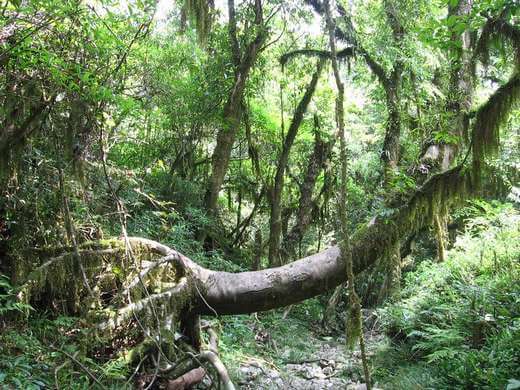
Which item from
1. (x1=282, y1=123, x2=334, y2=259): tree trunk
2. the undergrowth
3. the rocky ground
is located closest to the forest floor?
the rocky ground

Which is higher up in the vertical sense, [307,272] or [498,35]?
[498,35]

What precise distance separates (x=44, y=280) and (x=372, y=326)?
6.94 m

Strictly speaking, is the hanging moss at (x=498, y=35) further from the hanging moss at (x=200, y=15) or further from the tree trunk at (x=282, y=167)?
the tree trunk at (x=282, y=167)

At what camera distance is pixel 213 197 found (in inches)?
398

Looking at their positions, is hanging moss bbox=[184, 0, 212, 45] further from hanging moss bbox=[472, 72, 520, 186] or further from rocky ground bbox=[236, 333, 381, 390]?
rocky ground bbox=[236, 333, 381, 390]

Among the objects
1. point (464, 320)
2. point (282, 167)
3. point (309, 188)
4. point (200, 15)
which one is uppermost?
point (200, 15)

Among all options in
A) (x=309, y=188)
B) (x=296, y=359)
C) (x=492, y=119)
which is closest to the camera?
(x=492, y=119)

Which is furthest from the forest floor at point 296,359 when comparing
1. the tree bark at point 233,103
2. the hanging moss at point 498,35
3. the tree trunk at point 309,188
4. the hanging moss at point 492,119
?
the hanging moss at point 498,35

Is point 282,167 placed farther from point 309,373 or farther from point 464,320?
point 464,320

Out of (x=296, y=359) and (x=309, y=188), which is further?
(x=309, y=188)

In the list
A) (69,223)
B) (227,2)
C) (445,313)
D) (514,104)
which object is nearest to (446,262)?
(445,313)

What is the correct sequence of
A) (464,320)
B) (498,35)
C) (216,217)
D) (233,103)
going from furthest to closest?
1. (216,217)
2. (233,103)
3. (464,320)
4. (498,35)

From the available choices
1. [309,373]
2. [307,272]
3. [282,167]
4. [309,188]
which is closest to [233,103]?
[282,167]

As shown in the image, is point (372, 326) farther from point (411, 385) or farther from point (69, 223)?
point (69, 223)
